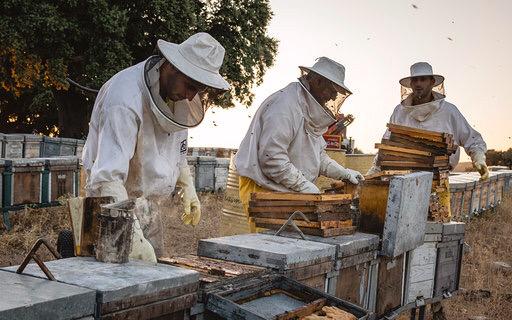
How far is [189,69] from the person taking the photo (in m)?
3.55

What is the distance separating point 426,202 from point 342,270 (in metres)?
1.36

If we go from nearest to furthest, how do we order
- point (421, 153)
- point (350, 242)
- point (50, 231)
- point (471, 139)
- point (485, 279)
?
point (350, 242)
point (421, 153)
point (471, 139)
point (485, 279)
point (50, 231)

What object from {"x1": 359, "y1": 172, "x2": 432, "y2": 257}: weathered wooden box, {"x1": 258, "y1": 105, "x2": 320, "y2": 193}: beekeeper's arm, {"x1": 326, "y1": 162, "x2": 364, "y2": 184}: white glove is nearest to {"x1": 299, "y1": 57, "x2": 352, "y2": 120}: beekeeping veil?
{"x1": 258, "y1": 105, "x2": 320, "y2": 193}: beekeeper's arm

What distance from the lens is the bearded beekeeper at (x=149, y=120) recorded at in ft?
11.2

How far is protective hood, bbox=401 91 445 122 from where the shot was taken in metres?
6.90

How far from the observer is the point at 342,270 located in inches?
169

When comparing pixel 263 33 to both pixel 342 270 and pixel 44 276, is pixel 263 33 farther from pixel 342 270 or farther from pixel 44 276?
pixel 44 276

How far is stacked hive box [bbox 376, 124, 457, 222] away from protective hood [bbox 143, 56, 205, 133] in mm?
2622

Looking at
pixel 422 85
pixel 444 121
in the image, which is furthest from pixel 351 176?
pixel 444 121

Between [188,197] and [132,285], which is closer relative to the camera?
[132,285]

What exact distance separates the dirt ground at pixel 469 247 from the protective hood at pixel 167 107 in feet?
14.9

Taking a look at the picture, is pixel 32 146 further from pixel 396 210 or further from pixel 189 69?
pixel 189 69

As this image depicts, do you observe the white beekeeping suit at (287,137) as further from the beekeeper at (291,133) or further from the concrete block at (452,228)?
the concrete block at (452,228)

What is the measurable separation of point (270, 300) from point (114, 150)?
117 centimetres
